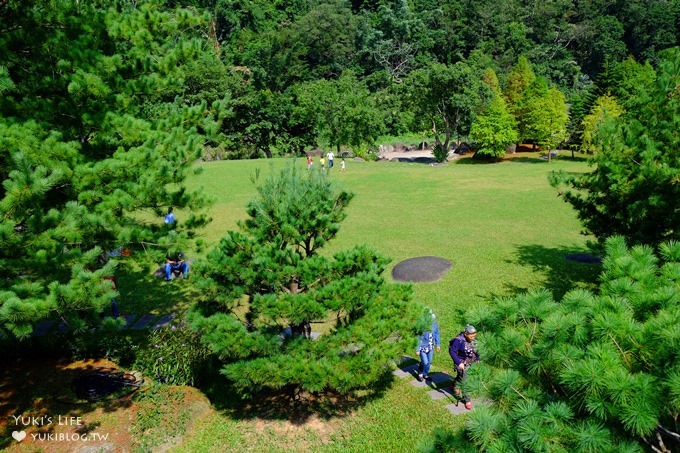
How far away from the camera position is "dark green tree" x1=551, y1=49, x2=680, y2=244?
29.9ft

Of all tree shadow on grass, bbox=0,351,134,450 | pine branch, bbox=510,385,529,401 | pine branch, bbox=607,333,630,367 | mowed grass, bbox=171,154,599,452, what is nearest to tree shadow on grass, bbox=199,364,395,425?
mowed grass, bbox=171,154,599,452

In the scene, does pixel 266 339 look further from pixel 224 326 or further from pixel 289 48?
pixel 289 48

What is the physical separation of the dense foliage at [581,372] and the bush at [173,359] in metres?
5.91

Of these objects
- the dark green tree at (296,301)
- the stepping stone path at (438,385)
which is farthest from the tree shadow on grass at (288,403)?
the dark green tree at (296,301)

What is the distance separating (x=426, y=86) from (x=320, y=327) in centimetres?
3584

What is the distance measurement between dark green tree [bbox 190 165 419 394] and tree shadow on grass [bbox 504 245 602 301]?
7009 millimetres

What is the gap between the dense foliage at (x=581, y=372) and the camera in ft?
7.72

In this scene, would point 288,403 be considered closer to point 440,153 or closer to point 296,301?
point 296,301

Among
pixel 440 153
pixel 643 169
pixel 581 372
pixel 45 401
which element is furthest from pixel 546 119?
pixel 45 401

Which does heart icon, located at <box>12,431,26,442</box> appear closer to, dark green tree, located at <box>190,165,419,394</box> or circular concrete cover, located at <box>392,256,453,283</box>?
dark green tree, located at <box>190,165,419,394</box>

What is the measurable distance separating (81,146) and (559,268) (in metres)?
13.5

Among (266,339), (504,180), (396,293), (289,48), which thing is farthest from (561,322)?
(289,48)

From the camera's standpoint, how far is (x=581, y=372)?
2439 mm

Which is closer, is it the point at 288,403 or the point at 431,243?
the point at 288,403
